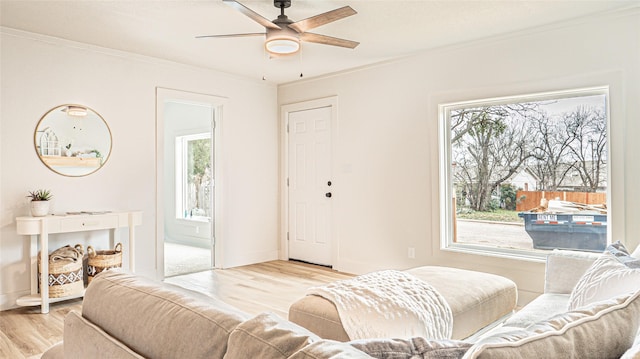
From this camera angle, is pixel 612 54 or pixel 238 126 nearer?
pixel 612 54

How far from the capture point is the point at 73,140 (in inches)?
164

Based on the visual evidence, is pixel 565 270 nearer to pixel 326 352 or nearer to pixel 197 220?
pixel 326 352

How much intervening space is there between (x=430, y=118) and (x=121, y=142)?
11.1 ft

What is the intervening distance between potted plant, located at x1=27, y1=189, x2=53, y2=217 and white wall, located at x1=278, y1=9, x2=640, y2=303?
10.3 ft

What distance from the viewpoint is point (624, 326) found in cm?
91

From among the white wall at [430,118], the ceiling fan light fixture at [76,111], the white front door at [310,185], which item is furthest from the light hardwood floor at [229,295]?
the ceiling fan light fixture at [76,111]

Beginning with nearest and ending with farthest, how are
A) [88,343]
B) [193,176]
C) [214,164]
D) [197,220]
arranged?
1. [88,343]
2. [214,164]
3. [197,220]
4. [193,176]

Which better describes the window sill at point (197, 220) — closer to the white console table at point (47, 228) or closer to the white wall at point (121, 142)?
the white wall at point (121, 142)

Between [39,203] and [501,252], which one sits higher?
[39,203]

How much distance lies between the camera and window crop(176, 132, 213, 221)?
737 cm

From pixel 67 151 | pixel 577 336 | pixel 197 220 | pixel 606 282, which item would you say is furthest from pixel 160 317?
pixel 197 220

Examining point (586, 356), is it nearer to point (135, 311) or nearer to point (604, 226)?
point (135, 311)

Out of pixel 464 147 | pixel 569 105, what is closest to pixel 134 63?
pixel 464 147

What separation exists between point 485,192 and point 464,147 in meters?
0.53
